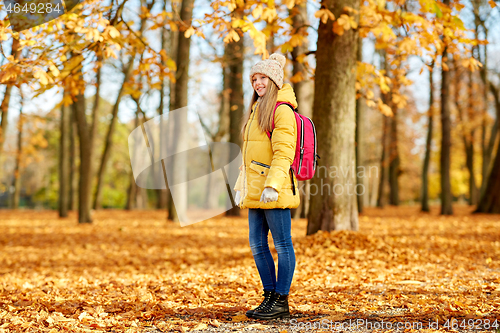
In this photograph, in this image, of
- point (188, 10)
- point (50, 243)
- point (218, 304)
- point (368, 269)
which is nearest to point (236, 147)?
point (188, 10)

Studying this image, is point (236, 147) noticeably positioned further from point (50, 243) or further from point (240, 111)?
point (50, 243)

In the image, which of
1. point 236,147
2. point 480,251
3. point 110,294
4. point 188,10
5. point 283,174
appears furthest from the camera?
point 236,147

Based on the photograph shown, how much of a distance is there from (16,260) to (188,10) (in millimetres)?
7991

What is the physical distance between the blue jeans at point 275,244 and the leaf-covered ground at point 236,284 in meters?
0.31

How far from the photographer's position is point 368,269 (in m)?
5.22

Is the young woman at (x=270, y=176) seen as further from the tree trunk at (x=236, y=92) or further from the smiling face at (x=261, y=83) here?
the tree trunk at (x=236, y=92)

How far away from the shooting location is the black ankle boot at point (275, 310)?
3.22 meters

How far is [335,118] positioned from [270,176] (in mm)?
3770

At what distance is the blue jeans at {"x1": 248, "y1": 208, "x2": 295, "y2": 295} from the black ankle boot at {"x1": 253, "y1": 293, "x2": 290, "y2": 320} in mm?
59

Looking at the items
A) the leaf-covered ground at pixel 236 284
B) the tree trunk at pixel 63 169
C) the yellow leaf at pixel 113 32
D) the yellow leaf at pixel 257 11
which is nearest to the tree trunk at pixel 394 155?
the leaf-covered ground at pixel 236 284

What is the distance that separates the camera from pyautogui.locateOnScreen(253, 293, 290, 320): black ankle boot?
3.22 metres

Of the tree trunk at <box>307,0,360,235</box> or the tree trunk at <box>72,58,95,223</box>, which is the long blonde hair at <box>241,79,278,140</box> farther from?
the tree trunk at <box>72,58,95,223</box>

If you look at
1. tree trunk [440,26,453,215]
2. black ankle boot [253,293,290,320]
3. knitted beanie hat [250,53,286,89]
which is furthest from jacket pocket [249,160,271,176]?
tree trunk [440,26,453,215]

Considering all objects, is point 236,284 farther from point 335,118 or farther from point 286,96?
point 335,118
